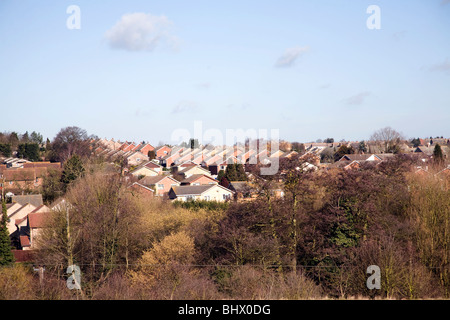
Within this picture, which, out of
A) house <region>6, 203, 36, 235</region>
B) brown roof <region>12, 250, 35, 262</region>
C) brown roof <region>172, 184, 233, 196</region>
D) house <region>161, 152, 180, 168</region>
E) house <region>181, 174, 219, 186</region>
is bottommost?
brown roof <region>12, 250, 35, 262</region>

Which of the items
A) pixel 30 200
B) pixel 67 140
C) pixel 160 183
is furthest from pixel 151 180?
pixel 67 140

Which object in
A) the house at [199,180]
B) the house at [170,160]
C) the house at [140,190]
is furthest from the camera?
the house at [170,160]

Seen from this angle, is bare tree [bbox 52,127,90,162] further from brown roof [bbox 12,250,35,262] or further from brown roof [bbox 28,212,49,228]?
brown roof [bbox 12,250,35,262]

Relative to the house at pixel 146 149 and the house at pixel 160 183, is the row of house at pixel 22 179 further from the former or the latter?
the house at pixel 146 149

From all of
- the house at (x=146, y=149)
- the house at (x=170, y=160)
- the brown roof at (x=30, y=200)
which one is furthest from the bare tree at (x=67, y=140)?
the brown roof at (x=30, y=200)

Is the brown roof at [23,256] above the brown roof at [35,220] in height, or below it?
below

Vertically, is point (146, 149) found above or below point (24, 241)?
above

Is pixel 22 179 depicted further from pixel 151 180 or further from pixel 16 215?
pixel 16 215

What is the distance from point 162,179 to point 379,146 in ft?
112

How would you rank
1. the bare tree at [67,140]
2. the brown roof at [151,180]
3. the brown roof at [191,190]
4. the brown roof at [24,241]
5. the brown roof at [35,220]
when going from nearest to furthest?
1. the brown roof at [35,220]
2. the brown roof at [24,241]
3. the brown roof at [191,190]
4. the brown roof at [151,180]
5. the bare tree at [67,140]

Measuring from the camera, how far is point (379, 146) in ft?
187

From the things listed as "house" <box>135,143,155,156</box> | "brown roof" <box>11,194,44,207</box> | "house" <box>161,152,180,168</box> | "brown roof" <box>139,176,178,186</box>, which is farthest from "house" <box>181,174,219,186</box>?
"house" <box>135,143,155,156</box>
